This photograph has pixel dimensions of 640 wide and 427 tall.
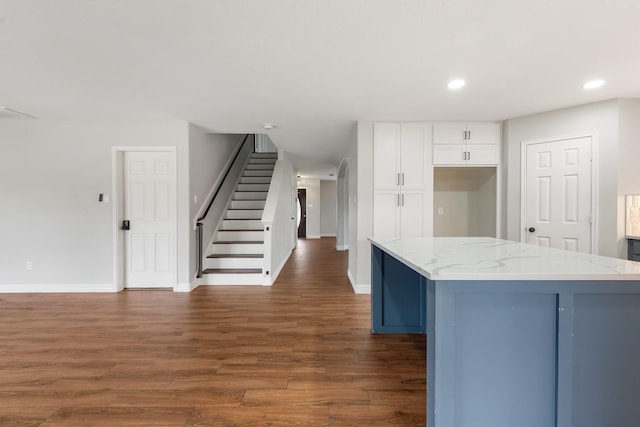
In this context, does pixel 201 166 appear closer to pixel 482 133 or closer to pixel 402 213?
pixel 402 213

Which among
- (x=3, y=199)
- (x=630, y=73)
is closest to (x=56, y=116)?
(x=3, y=199)

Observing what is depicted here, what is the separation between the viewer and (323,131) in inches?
179

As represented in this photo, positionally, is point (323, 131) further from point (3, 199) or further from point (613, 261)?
point (3, 199)

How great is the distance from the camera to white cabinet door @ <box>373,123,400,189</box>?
399 centimetres

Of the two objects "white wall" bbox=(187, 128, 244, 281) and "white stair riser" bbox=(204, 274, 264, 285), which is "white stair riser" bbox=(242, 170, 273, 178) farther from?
"white stair riser" bbox=(204, 274, 264, 285)

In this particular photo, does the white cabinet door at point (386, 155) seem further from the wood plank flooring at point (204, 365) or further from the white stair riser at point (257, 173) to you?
the white stair riser at point (257, 173)

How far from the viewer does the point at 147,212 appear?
4164 millimetres

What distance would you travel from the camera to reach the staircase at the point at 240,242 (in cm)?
442

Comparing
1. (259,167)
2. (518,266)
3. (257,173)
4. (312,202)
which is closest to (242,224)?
(257,173)

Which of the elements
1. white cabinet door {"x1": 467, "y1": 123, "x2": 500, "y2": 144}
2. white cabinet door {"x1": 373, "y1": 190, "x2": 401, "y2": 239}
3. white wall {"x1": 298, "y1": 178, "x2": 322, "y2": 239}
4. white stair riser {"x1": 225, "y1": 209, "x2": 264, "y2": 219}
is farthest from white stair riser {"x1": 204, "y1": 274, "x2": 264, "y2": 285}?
white wall {"x1": 298, "y1": 178, "x2": 322, "y2": 239}

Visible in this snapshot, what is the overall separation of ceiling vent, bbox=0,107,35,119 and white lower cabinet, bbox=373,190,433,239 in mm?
4671

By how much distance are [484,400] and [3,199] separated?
5.83m

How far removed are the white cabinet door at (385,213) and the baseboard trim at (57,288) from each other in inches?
148

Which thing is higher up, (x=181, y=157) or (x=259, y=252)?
(x=181, y=157)
